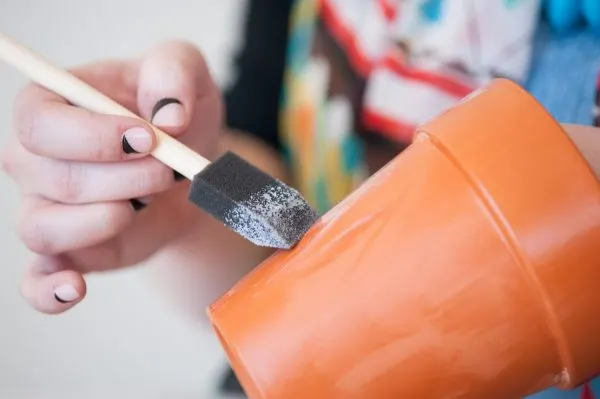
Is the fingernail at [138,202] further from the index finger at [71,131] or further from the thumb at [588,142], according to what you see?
the thumb at [588,142]

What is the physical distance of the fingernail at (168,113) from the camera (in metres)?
0.33

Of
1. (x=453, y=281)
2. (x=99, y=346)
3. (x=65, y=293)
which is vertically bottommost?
(x=453, y=281)

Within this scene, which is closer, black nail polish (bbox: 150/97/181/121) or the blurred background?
black nail polish (bbox: 150/97/181/121)

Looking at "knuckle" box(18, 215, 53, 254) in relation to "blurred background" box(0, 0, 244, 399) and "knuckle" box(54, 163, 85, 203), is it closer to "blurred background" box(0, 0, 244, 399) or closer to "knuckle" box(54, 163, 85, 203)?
"knuckle" box(54, 163, 85, 203)

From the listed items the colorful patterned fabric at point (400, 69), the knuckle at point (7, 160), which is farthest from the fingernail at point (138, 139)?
the colorful patterned fabric at point (400, 69)

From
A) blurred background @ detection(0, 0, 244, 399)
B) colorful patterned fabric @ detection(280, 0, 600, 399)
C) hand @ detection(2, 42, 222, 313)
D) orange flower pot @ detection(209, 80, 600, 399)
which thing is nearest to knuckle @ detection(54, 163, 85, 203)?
hand @ detection(2, 42, 222, 313)

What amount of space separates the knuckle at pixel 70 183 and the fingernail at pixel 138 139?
0.13ft

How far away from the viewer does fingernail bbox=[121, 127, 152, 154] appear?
30 centimetres

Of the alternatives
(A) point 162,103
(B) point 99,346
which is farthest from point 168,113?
(B) point 99,346

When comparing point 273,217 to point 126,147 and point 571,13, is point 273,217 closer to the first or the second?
point 126,147

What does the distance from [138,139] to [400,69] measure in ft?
0.77

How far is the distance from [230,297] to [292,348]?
1.4 inches

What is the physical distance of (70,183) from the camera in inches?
13.1

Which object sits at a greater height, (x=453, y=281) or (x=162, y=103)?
(x=162, y=103)
